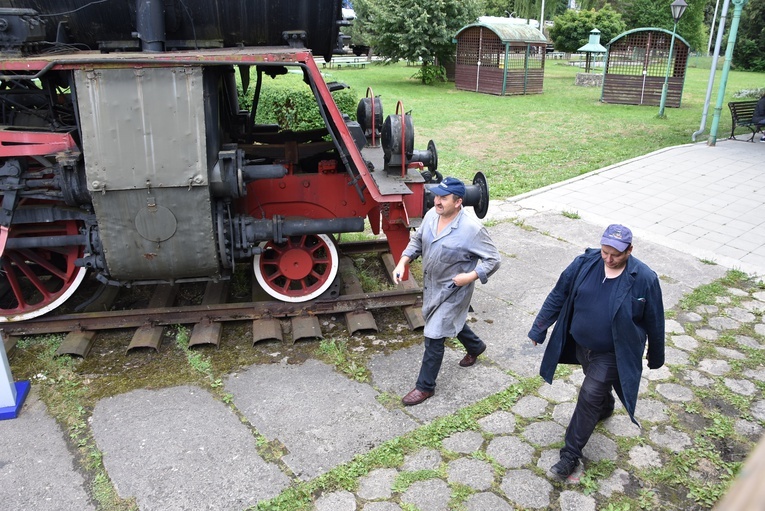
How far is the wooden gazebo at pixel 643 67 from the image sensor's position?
60.1ft

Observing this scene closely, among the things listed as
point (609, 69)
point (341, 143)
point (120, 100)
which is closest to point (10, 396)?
point (120, 100)

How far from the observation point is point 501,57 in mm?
22250

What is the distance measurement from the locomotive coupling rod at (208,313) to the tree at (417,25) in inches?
751

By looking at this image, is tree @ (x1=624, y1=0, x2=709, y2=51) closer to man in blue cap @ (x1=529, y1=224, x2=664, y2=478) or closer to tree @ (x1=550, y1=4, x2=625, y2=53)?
tree @ (x1=550, y1=4, x2=625, y2=53)

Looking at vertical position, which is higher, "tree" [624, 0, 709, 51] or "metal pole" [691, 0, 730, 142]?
"tree" [624, 0, 709, 51]

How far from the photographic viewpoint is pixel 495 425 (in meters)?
4.11

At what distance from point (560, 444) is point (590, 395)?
1.94 feet

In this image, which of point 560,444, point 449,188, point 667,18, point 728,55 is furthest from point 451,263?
point 667,18

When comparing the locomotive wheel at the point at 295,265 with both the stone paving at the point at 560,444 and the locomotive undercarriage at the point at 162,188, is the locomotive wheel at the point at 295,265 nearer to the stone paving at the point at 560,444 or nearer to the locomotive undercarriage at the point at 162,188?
the locomotive undercarriage at the point at 162,188

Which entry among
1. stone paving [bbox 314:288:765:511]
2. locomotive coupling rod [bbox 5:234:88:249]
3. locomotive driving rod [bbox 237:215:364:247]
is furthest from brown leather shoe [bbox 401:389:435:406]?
locomotive coupling rod [bbox 5:234:88:249]

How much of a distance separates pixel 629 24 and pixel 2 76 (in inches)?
1798

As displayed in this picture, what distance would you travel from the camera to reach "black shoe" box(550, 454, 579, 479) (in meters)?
3.58

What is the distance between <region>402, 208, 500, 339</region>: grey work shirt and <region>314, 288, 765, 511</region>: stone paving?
74 centimetres

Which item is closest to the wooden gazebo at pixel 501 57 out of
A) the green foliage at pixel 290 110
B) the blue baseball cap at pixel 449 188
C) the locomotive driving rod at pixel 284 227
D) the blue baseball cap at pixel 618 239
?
the green foliage at pixel 290 110
